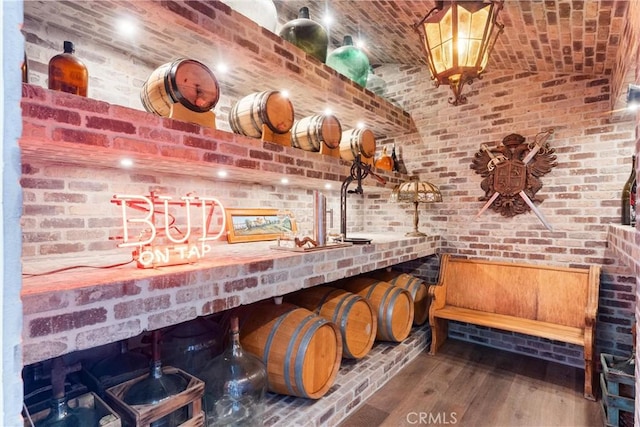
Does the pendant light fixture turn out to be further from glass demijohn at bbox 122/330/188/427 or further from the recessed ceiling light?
glass demijohn at bbox 122/330/188/427

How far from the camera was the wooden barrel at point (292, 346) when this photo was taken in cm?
217

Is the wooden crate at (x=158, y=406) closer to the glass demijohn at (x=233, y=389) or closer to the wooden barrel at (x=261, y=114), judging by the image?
the glass demijohn at (x=233, y=389)

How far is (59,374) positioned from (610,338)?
14.2 feet

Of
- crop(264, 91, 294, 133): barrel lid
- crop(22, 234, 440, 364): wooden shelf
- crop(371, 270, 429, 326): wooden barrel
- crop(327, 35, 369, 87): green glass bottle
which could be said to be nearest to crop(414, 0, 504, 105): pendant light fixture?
crop(264, 91, 294, 133): barrel lid

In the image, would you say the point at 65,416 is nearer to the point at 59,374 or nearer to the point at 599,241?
the point at 59,374

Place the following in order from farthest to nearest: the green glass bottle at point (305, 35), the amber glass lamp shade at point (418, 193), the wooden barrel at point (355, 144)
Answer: the amber glass lamp shade at point (418, 193) → the wooden barrel at point (355, 144) → the green glass bottle at point (305, 35)

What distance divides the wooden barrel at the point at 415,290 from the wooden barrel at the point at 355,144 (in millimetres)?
1379

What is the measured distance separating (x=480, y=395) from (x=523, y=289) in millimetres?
1317

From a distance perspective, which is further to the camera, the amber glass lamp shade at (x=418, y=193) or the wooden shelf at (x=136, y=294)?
the amber glass lamp shade at (x=418, y=193)

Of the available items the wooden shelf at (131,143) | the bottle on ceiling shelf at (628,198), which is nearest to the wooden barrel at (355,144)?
the wooden shelf at (131,143)

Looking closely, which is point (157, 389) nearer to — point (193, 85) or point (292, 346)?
point (292, 346)

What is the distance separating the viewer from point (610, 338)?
10.5 feet

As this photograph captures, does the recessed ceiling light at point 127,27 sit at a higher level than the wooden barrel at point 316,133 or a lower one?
higher

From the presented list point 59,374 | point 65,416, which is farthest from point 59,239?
point 65,416
